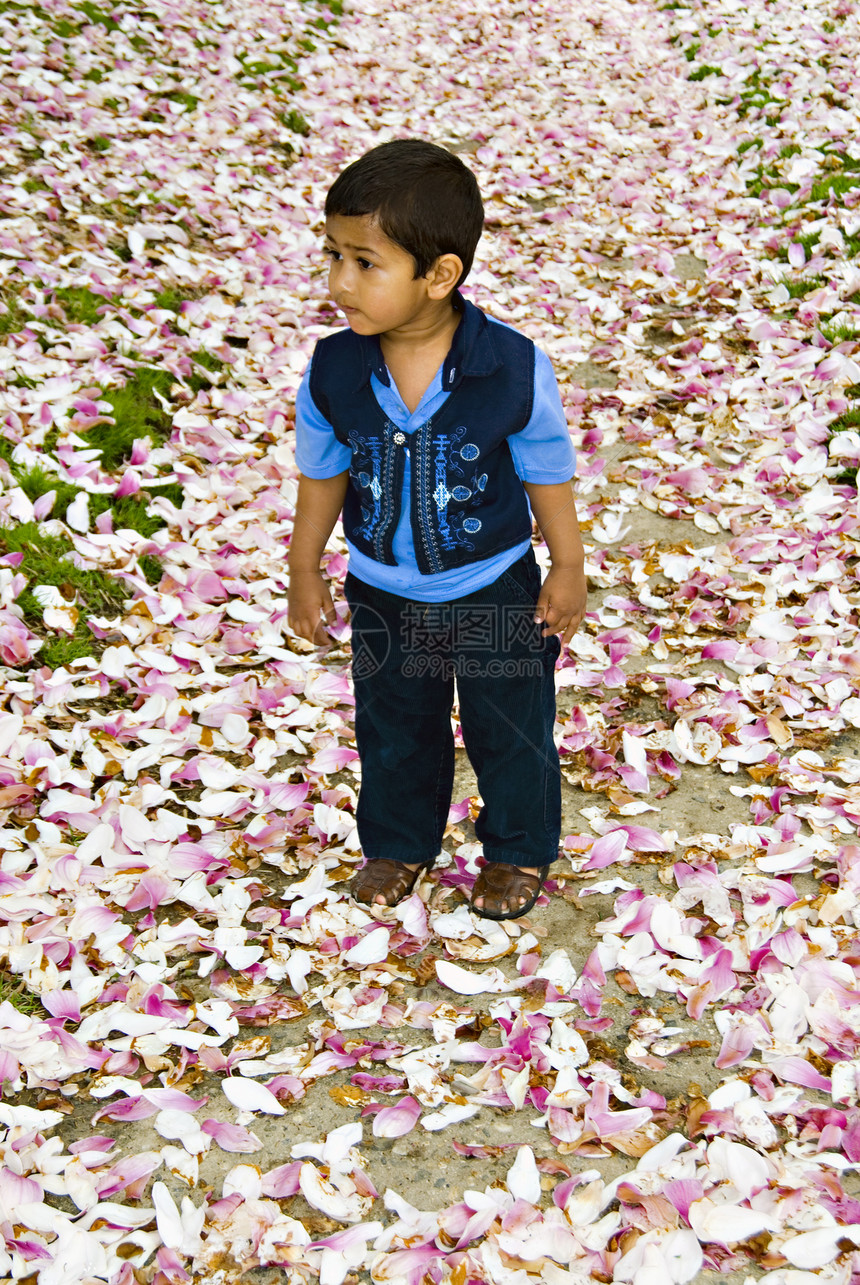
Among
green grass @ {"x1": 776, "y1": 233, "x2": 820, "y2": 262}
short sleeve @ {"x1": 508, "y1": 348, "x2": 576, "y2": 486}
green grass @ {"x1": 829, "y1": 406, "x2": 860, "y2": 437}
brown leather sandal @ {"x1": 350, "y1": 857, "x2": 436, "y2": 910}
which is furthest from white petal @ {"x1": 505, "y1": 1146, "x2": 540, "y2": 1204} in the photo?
→ green grass @ {"x1": 776, "y1": 233, "x2": 820, "y2": 262}

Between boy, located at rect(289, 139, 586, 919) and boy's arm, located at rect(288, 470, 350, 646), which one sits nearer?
boy, located at rect(289, 139, 586, 919)

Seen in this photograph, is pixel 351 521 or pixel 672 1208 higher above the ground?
pixel 351 521

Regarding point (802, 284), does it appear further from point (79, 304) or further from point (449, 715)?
point (449, 715)

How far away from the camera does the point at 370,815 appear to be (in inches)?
116

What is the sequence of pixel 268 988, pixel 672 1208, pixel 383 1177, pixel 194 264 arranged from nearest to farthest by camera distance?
pixel 672 1208
pixel 383 1177
pixel 268 988
pixel 194 264

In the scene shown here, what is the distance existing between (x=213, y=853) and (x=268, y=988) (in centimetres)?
51

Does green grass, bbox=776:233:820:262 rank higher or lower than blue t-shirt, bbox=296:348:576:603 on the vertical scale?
higher

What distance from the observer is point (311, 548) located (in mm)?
2525

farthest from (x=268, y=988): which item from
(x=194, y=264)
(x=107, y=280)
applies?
(x=194, y=264)

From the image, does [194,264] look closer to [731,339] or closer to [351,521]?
[731,339]

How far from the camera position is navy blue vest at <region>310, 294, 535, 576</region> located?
7.17 ft

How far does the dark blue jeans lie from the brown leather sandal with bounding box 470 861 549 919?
0.07 meters

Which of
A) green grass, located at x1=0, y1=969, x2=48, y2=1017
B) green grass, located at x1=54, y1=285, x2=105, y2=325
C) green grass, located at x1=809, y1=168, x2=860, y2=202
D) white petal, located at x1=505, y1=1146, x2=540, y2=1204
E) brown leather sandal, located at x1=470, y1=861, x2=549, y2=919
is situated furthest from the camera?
green grass, located at x1=809, y1=168, x2=860, y2=202

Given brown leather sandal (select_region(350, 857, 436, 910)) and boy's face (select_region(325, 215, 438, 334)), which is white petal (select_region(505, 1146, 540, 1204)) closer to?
brown leather sandal (select_region(350, 857, 436, 910))
